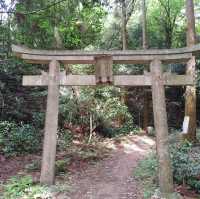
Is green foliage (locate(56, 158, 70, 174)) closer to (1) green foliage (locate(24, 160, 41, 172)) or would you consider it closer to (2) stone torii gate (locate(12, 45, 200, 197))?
(1) green foliage (locate(24, 160, 41, 172))

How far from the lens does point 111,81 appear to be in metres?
8.02

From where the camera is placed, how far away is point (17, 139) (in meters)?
11.2

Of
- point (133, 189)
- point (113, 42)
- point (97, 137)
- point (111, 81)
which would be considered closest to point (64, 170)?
point (133, 189)

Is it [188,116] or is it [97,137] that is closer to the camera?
[188,116]

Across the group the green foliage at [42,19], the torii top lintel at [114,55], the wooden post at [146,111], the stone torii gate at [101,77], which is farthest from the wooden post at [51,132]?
the wooden post at [146,111]

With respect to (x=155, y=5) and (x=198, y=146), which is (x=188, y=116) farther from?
(x=155, y=5)

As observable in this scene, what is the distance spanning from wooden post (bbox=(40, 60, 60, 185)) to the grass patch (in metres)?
2.20

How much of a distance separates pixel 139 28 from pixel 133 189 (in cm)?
1631

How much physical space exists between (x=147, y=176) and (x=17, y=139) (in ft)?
15.4

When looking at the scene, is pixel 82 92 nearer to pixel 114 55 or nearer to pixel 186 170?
pixel 114 55

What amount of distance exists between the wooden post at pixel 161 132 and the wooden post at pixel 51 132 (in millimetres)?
2334

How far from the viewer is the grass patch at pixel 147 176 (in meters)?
7.57

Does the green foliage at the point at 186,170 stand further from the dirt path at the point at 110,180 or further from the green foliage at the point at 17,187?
the green foliage at the point at 17,187

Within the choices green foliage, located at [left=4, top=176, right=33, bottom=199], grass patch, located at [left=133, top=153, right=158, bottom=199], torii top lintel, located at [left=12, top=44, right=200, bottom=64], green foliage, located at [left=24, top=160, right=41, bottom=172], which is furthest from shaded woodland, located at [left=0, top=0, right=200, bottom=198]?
torii top lintel, located at [left=12, top=44, right=200, bottom=64]
